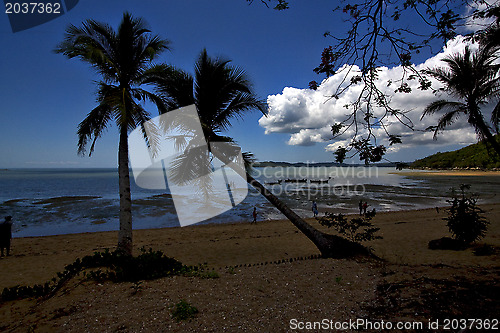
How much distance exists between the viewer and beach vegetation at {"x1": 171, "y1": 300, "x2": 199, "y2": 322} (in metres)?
3.66

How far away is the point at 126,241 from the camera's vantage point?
7.23m

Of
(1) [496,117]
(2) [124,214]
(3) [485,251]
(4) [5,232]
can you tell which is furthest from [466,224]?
(4) [5,232]

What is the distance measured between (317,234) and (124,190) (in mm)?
5822

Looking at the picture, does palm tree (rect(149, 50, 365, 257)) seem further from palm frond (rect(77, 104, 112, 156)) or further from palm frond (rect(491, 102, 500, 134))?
palm frond (rect(491, 102, 500, 134))

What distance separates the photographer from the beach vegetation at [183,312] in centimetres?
366

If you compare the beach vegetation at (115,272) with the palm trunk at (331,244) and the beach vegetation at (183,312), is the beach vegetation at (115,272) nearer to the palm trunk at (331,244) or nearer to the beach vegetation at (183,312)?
the beach vegetation at (183,312)

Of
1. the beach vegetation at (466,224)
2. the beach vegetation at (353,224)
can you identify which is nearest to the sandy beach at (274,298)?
the beach vegetation at (466,224)

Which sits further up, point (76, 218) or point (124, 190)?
point (124, 190)

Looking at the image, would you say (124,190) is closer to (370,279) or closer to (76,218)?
(370,279)

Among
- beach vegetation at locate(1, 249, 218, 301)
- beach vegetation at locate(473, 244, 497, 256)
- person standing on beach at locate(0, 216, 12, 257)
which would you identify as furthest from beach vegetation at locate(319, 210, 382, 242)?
person standing on beach at locate(0, 216, 12, 257)

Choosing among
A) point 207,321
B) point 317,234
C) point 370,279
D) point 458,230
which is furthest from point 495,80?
point 207,321

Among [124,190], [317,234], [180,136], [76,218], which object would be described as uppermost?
[180,136]

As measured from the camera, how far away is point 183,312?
3.72 m

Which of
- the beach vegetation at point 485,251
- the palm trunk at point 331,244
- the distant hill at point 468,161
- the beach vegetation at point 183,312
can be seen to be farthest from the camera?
the distant hill at point 468,161
